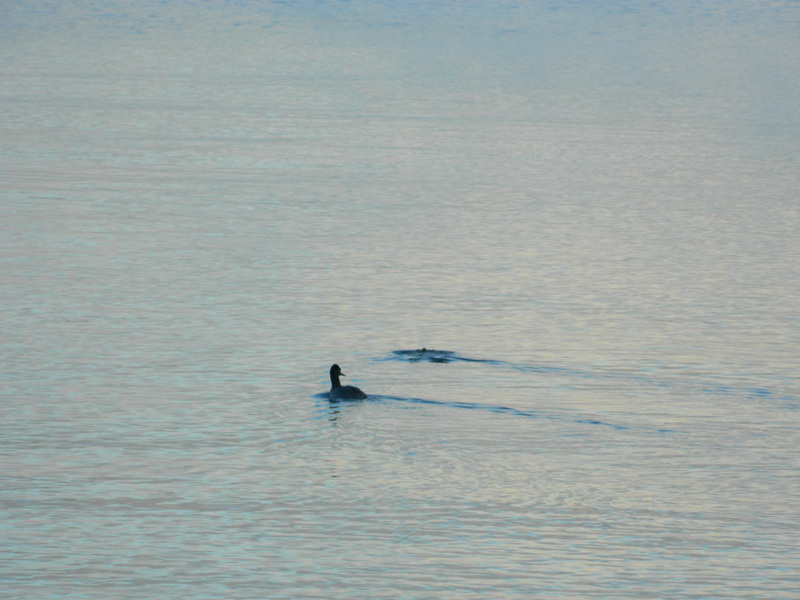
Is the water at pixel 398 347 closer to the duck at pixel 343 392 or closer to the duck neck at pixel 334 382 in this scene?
the duck at pixel 343 392

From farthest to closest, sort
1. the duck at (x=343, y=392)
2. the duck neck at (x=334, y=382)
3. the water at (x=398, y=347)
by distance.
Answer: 1. the duck neck at (x=334, y=382)
2. the duck at (x=343, y=392)
3. the water at (x=398, y=347)

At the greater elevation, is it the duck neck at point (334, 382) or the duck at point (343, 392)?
the duck neck at point (334, 382)

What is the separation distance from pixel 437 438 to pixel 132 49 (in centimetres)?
5927

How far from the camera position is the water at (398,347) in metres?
14.8

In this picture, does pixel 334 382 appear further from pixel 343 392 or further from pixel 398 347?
pixel 398 347

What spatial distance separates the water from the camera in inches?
583

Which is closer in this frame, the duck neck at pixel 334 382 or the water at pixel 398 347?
the water at pixel 398 347

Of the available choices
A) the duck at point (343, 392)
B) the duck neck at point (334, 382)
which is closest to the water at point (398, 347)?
the duck at point (343, 392)

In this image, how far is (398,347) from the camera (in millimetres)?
22531

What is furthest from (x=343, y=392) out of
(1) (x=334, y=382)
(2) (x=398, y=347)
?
(2) (x=398, y=347)

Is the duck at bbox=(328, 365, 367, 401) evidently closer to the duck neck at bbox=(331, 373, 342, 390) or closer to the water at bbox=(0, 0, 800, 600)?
the duck neck at bbox=(331, 373, 342, 390)

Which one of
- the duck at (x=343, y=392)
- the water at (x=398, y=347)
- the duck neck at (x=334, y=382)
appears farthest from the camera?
the duck neck at (x=334, y=382)

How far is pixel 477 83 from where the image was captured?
6194 cm

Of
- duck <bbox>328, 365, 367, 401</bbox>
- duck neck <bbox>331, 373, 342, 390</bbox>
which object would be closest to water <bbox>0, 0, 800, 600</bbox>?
duck <bbox>328, 365, 367, 401</bbox>
